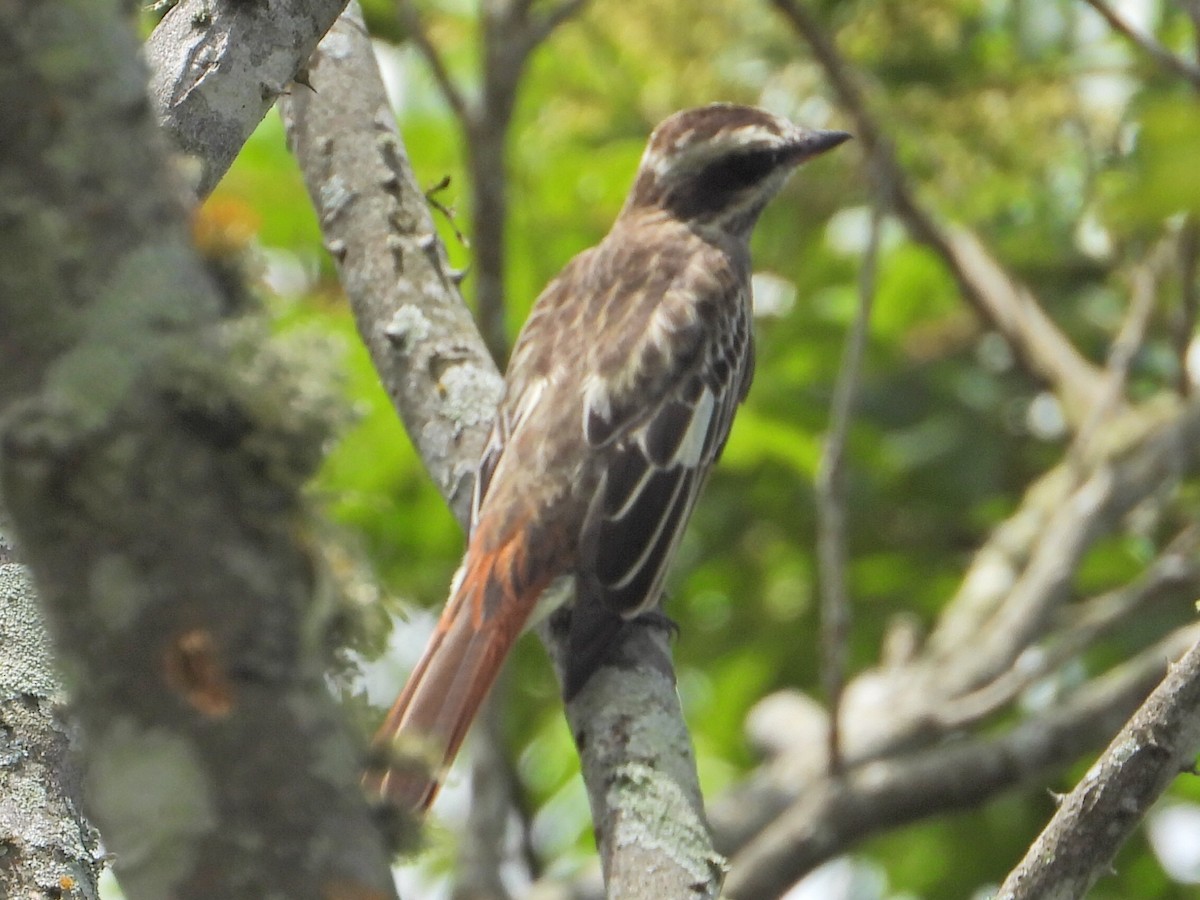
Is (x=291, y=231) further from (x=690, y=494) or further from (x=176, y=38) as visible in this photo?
(x=176, y=38)

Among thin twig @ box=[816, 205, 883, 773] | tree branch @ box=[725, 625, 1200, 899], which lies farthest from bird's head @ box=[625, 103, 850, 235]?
tree branch @ box=[725, 625, 1200, 899]

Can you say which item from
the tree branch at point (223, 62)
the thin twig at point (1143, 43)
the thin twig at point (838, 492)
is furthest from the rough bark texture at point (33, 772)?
the thin twig at point (1143, 43)

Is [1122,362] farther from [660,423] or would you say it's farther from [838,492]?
[660,423]

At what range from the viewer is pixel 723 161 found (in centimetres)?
602

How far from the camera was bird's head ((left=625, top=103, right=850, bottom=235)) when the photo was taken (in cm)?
593

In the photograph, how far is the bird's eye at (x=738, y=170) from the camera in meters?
5.97

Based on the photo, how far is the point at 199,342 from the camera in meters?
1.42

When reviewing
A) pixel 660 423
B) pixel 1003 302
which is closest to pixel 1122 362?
pixel 1003 302

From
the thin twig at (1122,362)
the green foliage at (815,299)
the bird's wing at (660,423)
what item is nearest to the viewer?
the bird's wing at (660,423)

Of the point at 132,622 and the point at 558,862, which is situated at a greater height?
the point at 558,862

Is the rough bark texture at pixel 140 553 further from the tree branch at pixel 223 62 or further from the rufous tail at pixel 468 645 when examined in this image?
the rufous tail at pixel 468 645

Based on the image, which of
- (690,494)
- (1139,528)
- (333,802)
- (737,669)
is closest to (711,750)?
(737,669)

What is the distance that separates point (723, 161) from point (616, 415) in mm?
1345

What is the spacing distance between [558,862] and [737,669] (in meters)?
1.25
